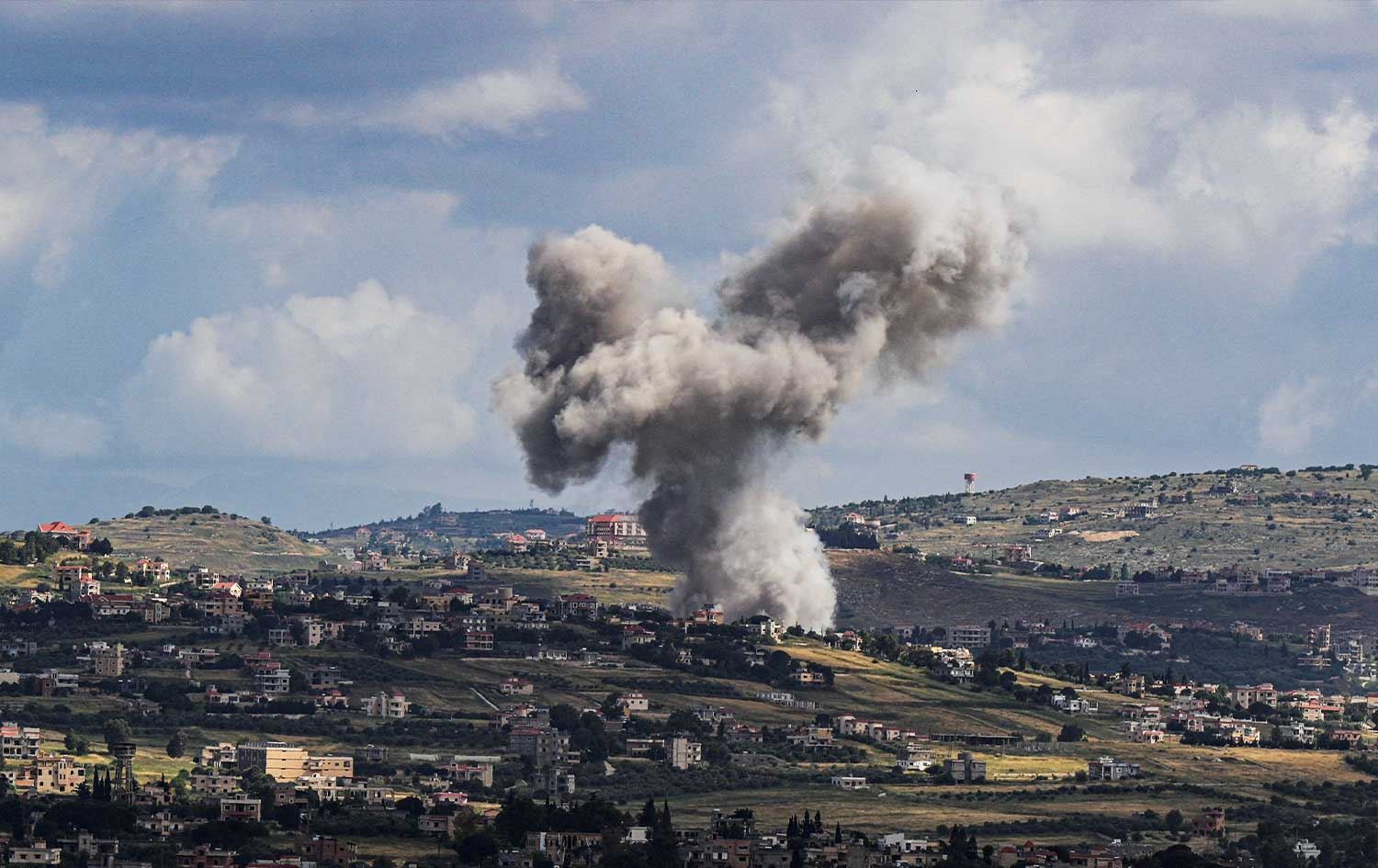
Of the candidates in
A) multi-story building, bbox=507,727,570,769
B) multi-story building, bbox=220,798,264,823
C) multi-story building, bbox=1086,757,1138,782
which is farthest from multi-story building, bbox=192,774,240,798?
multi-story building, bbox=1086,757,1138,782

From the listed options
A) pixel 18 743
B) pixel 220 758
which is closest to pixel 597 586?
pixel 220 758

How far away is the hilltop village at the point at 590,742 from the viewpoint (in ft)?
329

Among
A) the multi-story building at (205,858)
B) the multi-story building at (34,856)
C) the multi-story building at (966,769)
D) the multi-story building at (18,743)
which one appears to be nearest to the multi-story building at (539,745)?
the multi-story building at (966,769)

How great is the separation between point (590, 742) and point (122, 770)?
22.2 meters

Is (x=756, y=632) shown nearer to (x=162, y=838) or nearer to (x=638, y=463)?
(x=638, y=463)

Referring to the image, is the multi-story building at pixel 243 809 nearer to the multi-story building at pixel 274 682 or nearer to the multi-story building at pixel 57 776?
the multi-story building at pixel 57 776

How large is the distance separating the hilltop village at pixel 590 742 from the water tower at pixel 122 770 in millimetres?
253

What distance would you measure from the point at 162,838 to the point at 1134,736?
56.7m

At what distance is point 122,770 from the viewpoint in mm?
109688

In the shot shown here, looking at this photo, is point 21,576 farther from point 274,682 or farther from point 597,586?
point 274,682

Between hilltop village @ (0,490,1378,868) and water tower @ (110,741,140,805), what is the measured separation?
253 millimetres

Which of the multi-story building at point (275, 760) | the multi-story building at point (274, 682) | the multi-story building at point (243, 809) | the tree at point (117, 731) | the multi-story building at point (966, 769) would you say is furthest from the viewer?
the multi-story building at point (274, 682)

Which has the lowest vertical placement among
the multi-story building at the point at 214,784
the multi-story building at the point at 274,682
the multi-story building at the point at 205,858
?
the multi-story building at the point at 205,858

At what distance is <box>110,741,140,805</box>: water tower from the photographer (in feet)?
346
